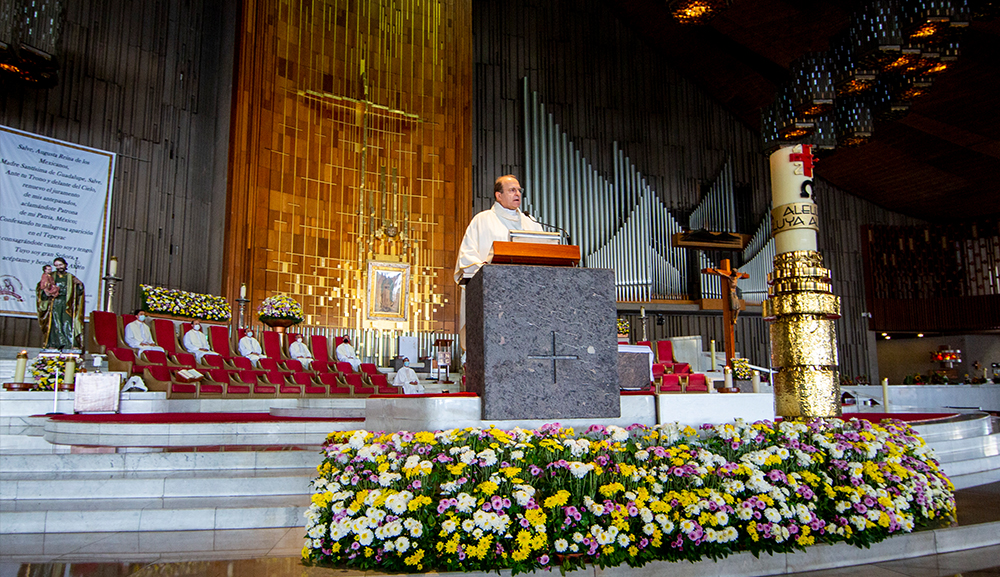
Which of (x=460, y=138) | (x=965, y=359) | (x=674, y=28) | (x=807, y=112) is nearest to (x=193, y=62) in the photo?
(x=460, y=138)

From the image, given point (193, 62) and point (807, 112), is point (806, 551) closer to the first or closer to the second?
point (807, 112)

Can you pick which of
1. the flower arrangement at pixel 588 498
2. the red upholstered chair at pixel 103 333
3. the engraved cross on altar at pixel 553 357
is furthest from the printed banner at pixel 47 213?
the engraved cross on altar at pixel 553 357

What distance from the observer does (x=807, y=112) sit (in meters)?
9.57

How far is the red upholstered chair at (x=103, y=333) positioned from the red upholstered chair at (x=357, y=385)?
2.82 m

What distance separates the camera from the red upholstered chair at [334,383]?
8.60 m

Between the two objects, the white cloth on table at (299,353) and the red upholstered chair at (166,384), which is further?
the white cloth on table at (299,353)

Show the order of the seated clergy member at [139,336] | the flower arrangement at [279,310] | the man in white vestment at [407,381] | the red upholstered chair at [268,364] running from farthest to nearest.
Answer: the flower arrangement at [279,310]
the man in white vestment at [407,381]
the red upholstered chair at [268,364]
the seated clergy member at [139,336]

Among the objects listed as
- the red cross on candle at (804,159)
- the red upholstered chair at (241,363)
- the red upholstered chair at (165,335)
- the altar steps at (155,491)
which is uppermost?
the red cross on candle at (804,159)

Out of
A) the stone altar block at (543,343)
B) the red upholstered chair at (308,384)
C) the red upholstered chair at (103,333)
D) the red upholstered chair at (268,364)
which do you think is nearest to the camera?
the stone altar block at (543,343)

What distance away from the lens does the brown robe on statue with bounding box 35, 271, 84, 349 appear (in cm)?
744

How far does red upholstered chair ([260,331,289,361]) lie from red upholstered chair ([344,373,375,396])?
918 millimetres

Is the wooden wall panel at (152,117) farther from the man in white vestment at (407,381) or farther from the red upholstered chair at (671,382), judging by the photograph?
the red upholstered chair at (671,382)

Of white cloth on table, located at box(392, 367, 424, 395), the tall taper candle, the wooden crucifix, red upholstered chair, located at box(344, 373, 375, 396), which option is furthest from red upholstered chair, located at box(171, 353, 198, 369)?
the wooden crucifix

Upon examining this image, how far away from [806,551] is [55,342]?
26.0 ft
